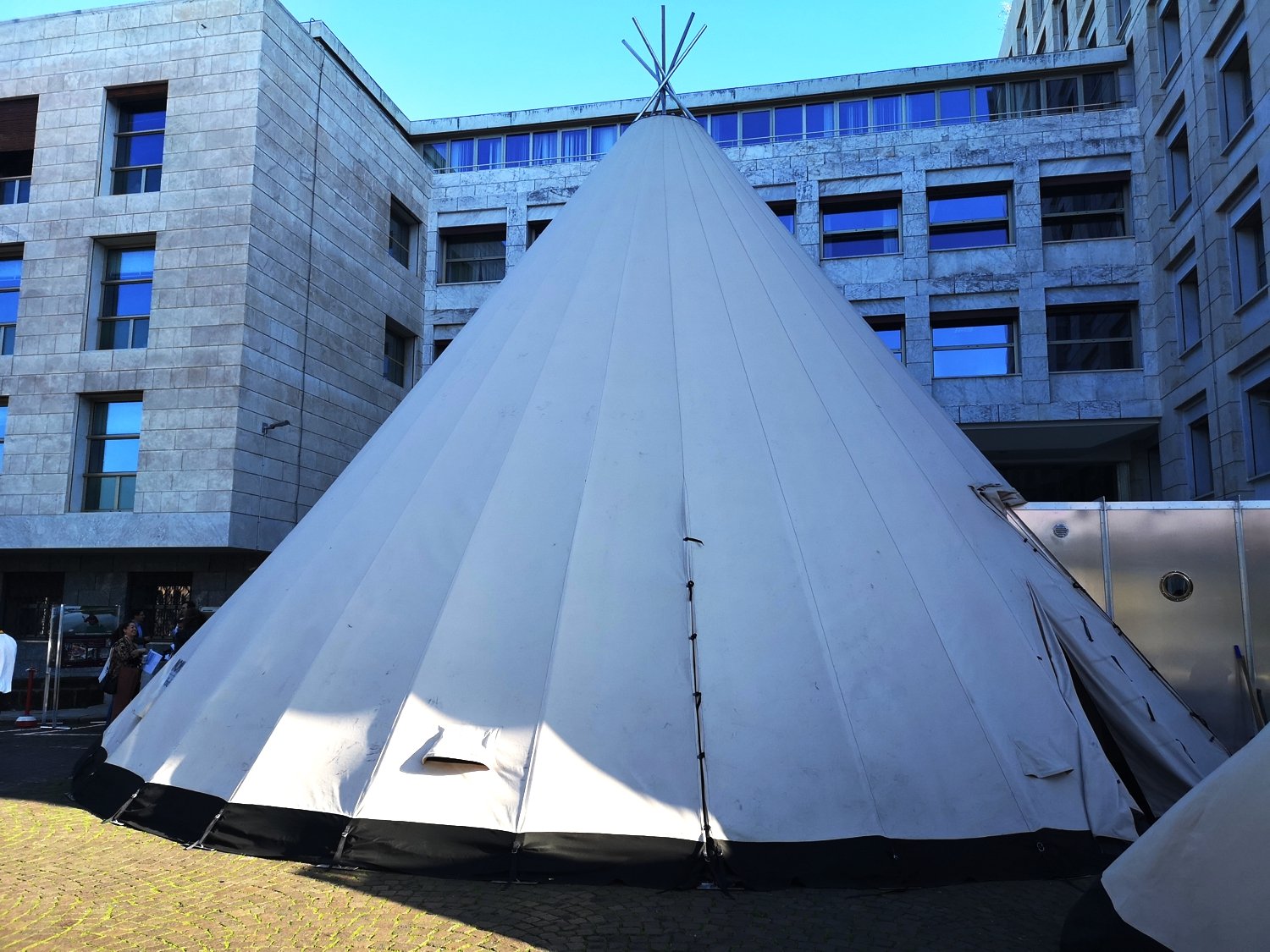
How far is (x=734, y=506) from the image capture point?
263 inches

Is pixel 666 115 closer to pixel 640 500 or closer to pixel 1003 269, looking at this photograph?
pixel 640 500

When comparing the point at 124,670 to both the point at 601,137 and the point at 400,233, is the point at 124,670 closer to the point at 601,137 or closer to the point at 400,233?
the point at 400,233

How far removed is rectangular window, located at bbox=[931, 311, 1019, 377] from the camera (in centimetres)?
2302

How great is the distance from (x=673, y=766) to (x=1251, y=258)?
1751 centimetres

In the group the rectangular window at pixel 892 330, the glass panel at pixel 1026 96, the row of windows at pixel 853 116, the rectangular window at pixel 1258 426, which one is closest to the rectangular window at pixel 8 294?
the row of windows at pixel 853 116

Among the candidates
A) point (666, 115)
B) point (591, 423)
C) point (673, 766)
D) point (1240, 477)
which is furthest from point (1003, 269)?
point (673, 766)

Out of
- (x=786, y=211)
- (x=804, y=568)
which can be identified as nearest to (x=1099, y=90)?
(x=786, y=211)

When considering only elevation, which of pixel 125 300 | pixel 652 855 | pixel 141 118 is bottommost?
pixel 652 855

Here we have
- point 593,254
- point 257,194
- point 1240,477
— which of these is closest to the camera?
point 593,254

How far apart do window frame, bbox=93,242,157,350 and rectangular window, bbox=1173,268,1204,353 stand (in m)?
21.6

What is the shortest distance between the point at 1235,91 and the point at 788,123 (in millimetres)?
12005

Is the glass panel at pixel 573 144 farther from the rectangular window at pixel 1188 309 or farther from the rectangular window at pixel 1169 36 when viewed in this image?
the rectangular window at pixel 1188 309

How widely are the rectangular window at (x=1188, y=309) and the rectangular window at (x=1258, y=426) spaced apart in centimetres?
303

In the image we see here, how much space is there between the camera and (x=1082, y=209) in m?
23.2
